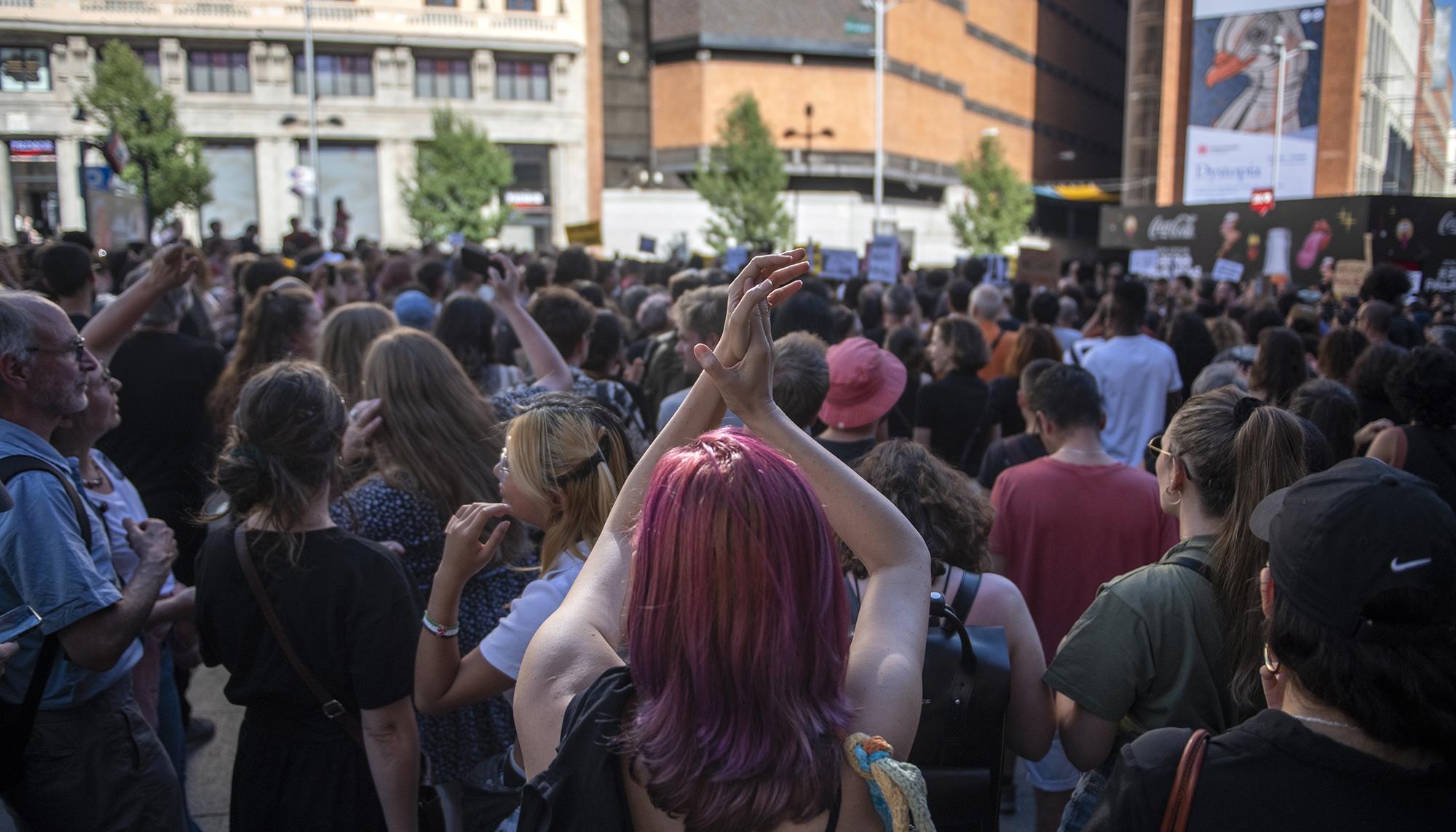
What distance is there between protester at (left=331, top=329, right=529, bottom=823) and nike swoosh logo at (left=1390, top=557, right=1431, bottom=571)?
2.66 meters

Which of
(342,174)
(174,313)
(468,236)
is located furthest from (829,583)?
(342,174)

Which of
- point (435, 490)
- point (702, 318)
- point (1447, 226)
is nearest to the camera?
point (435, 490)

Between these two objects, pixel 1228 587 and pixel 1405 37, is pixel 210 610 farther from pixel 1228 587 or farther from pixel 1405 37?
pixel 1405 37

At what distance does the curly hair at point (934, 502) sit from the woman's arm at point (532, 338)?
2.16 m

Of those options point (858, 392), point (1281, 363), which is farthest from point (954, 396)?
point (858, 392)

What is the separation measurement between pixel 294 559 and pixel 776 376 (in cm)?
198

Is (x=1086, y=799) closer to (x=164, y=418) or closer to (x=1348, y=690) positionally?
(x=1348, y=690)

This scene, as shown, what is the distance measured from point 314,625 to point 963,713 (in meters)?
1.79

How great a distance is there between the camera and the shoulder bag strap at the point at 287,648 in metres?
2.84

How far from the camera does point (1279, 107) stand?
4331cm

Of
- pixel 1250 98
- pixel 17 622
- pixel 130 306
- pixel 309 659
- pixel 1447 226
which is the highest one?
pixel 1250 98

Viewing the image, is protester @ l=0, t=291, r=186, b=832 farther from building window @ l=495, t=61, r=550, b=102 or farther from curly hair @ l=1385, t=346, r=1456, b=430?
building window @ l=495, t=61, r=550, b=102

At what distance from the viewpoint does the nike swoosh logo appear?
1599 mm

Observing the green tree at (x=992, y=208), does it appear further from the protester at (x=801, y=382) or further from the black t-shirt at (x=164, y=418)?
the protester at (x=801, y=382)
